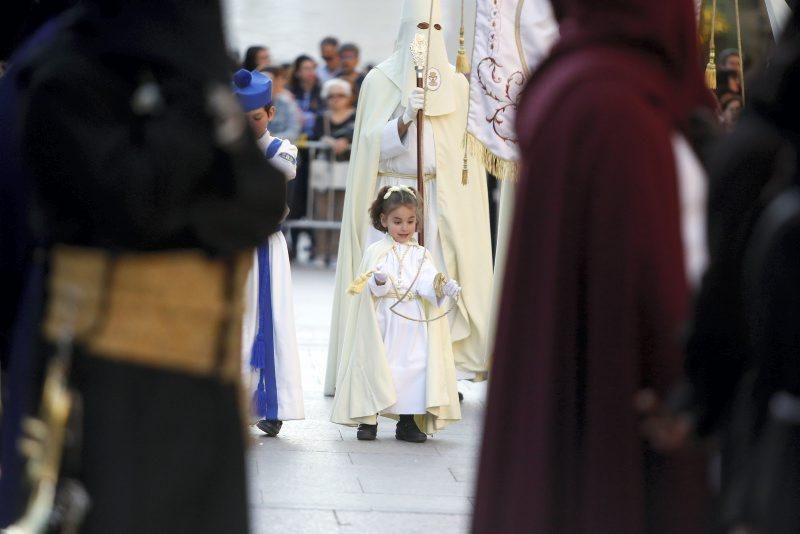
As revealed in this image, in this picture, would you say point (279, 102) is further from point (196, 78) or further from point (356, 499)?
point (196, 78)

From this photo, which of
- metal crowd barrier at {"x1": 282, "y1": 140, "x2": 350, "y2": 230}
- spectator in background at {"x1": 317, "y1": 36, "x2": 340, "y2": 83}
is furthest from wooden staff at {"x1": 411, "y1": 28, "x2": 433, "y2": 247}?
spectator in background at {"x1": 317, "y1": 36, "x2": 340, "y2": 83}

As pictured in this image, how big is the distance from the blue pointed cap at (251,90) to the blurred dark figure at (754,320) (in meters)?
4.28

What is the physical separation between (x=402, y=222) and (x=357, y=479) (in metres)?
1.42

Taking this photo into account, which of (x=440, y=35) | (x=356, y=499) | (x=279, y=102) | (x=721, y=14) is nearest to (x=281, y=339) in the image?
(x=356, y=499)

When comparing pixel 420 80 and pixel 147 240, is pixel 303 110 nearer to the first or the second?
pixel 420 80

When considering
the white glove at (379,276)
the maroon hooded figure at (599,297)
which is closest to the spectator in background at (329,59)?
the white glove at (379,276)

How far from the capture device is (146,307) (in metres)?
2.98

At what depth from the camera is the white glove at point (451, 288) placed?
7.52 meters

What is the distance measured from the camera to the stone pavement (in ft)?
19.9

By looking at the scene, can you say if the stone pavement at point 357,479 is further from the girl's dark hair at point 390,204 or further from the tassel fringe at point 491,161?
the tassel fringe at point 491,161

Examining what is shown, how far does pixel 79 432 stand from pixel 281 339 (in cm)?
459

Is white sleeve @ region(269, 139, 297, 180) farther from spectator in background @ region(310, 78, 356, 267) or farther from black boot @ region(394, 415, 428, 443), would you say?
spectator in background @ region(310, 78, 356, 267)

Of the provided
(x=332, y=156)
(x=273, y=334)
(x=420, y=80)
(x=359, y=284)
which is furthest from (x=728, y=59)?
(x=332, y=156)

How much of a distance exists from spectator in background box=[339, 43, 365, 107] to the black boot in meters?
9.04
